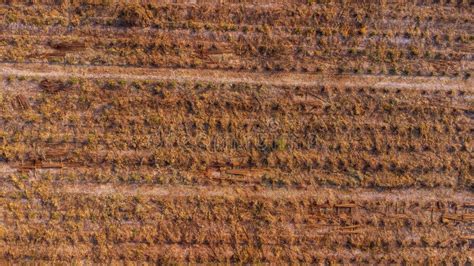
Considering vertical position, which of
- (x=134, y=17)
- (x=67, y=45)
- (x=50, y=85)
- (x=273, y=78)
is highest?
(x=134, y=17)

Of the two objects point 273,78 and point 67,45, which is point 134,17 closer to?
point 67,45

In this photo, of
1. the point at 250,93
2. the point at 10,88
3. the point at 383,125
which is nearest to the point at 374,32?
the point at 383,125

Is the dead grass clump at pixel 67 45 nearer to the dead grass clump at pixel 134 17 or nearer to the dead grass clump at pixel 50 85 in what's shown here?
the dead grass clump at pixel 50 85

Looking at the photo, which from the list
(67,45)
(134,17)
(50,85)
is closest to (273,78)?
(134,17)

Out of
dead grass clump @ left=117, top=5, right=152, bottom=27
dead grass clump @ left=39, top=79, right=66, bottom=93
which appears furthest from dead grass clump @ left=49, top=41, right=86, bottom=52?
dead grass clump @ left=117, top=5, right=152, bottom=27

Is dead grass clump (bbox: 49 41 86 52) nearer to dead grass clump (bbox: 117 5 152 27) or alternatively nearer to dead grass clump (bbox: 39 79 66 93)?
dead grass clump (bbox: 39 79 66 93)

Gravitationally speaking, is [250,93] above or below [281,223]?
above

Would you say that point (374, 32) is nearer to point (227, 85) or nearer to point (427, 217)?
point (227, 85)

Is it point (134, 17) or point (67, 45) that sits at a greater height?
point (134, 17)

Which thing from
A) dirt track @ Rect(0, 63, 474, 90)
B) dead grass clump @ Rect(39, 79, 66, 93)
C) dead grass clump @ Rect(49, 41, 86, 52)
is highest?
dead grass clump @ Rect(49, 41, 86, 52)
